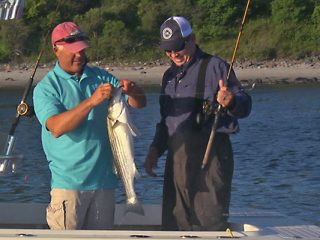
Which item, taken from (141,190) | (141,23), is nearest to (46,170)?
(141,190)

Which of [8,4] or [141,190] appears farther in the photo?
[141,190]

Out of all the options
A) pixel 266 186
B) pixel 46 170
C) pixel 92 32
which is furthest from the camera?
pixel 92 32

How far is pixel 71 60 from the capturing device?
5320 millimetres

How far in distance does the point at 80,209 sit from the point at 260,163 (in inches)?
428

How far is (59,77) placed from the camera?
533 centimetres

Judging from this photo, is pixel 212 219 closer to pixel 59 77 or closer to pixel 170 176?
pixel 170 176

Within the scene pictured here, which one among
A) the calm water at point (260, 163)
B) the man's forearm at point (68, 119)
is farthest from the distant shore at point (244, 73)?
the man's forearm at point (68, 119)

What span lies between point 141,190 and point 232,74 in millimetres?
6580

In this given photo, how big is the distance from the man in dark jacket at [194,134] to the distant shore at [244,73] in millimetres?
27149

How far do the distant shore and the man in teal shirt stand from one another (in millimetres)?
27392

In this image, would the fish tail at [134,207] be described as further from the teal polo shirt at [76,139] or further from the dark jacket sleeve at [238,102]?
the dark jacket sleeve at [238,102]

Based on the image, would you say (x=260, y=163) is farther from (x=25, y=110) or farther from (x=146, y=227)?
(x=25, y=110)

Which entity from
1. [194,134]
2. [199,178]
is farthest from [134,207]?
[194,134]

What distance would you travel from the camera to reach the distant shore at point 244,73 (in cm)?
3494
